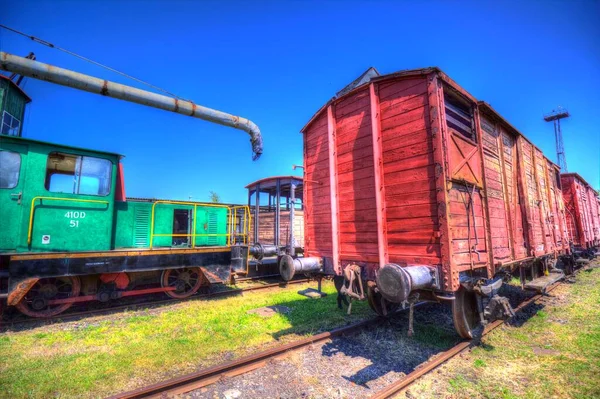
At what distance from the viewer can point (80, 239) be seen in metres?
6.34

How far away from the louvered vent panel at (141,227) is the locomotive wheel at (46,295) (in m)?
1.54

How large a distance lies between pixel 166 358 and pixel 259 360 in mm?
1483

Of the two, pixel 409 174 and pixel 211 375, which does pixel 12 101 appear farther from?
pixel 409 174

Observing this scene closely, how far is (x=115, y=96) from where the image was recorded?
822 centimetres

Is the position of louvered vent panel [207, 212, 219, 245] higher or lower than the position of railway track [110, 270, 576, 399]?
higher

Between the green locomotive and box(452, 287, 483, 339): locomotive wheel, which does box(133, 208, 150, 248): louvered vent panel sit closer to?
the green locomotive

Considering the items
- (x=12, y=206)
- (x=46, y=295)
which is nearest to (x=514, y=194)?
(x=46, y=295)

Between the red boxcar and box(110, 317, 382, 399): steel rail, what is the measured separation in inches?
56.4

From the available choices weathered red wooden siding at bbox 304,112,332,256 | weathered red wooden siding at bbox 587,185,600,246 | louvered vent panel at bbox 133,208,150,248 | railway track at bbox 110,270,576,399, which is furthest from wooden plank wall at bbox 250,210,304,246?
weathered red wooden siding at bbox 587,185,600,246

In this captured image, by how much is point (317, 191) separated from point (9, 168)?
657cm

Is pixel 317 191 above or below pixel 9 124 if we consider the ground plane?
below

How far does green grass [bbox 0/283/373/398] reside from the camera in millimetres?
3590

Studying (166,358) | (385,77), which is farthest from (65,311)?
(385,77)

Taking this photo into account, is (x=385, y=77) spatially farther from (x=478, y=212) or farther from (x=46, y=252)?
(x=46, y=252)
